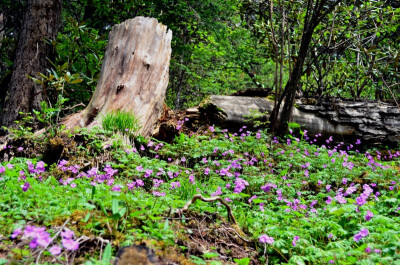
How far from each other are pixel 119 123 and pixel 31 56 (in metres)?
2.66

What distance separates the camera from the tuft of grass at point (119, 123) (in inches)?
172

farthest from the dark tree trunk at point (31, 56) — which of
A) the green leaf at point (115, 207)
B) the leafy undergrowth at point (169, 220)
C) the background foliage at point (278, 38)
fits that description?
the green leaf at point (115, 207)

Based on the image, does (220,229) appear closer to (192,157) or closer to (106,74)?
(192,157)

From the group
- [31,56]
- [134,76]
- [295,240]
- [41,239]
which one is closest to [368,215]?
[295,240]

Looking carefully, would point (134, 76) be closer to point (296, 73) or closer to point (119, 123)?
point (119, 123)

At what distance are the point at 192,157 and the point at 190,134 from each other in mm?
1048

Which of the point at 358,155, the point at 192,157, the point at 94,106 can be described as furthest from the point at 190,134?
the point at 358,155

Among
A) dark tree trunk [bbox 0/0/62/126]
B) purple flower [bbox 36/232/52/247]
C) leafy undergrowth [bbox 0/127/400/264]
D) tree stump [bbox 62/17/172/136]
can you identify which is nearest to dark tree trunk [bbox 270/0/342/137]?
leafy undergrowth [bbox 0/127/400/264]

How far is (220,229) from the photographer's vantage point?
2.35 meters

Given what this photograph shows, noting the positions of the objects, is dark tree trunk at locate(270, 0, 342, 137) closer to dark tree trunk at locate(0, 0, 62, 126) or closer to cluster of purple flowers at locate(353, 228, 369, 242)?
cluster of purple flowers at locate(353, 228, 369, 242)

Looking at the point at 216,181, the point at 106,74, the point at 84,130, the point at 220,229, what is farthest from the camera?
the point at 106,74

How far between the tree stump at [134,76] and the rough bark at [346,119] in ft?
4.45

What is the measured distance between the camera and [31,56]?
5582mm

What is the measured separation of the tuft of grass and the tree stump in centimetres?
24
